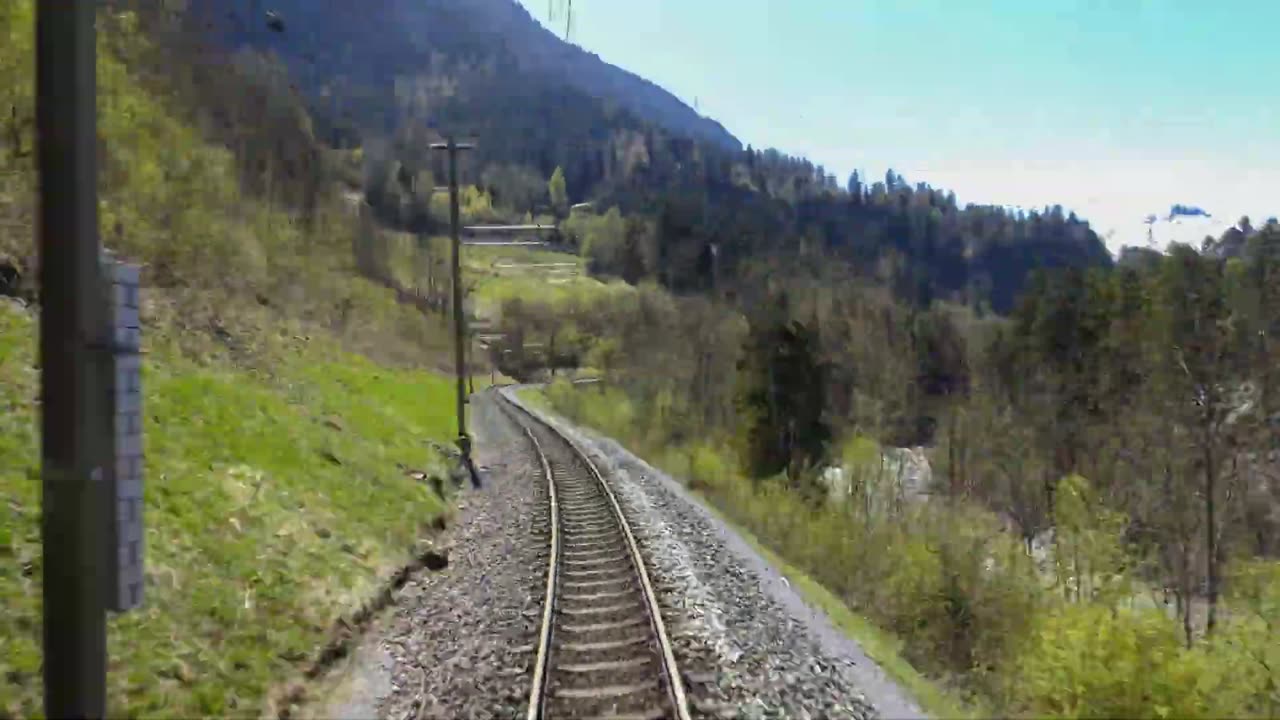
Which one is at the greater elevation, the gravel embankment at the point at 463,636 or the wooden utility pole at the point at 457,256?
the wooden utility pole at the point at 457,256

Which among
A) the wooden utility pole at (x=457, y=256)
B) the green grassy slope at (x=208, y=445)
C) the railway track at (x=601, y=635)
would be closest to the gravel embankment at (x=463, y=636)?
the railway track at (x=601, y=635)

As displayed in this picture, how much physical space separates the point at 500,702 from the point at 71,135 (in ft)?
20.8

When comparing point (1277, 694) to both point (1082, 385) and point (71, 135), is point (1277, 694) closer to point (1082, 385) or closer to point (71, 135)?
point (71, 135)

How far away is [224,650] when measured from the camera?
9.22 m

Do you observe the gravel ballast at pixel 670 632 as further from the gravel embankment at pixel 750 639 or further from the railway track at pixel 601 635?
the railway track at pixel 601 635

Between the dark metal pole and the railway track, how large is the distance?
15.7 feet

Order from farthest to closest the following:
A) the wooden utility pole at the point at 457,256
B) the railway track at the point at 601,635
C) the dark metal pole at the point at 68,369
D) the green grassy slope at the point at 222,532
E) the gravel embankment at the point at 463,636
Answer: the wooden utility pole at the point at 457,256 → the gravel embankment at the point at 463,636 → the railway track at the point at 601,635 → the green grassy slope at the point at 222,532 → the dark metal pole at the point at 68,369

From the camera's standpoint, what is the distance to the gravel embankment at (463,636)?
29.3 ft

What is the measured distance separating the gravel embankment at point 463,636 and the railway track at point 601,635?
24 centimetres

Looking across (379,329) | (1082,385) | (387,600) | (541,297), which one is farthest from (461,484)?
(541,297)

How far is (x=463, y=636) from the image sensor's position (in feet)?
36.1

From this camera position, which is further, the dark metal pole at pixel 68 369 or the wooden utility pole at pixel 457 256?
the wooden utility pole at pixel 457 256

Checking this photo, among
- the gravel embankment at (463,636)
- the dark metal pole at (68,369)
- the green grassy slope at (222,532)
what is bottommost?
the gravel embankment at (463,636)

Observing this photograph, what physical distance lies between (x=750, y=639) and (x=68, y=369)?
→ 783 centimetres
